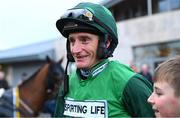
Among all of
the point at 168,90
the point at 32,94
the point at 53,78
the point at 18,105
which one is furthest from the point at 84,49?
the point at 53,78

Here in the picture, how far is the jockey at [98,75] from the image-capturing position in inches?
109

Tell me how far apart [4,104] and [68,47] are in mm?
3578

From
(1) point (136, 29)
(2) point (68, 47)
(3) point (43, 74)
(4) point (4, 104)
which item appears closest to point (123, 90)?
(2) point (68, 47)

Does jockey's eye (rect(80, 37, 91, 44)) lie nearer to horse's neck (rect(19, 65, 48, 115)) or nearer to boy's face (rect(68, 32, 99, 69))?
boy's face (rect(68, 32, 99, 69))

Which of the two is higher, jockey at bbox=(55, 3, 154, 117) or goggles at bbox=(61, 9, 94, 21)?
goggles at bbox=(61, 9, 94, 21)

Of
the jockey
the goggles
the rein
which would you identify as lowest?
the rein

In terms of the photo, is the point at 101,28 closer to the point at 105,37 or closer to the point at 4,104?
the point at 105,37

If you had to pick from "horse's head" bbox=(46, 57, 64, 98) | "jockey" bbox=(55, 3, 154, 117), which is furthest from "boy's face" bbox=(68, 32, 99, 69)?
"horse's head" bbox=(46, 57, 64, 98)

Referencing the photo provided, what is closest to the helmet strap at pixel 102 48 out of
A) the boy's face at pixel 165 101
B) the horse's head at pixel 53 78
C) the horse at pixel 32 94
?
the boy's face at pixel 165 101

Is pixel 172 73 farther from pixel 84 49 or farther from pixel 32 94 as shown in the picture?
pixel 32 94

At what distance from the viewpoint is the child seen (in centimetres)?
210

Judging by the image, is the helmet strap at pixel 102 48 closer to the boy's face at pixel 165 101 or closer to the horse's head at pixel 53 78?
the boy's face at pixel 165 101

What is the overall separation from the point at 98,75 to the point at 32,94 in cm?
485

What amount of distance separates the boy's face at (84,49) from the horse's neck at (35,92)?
4.48 metres
